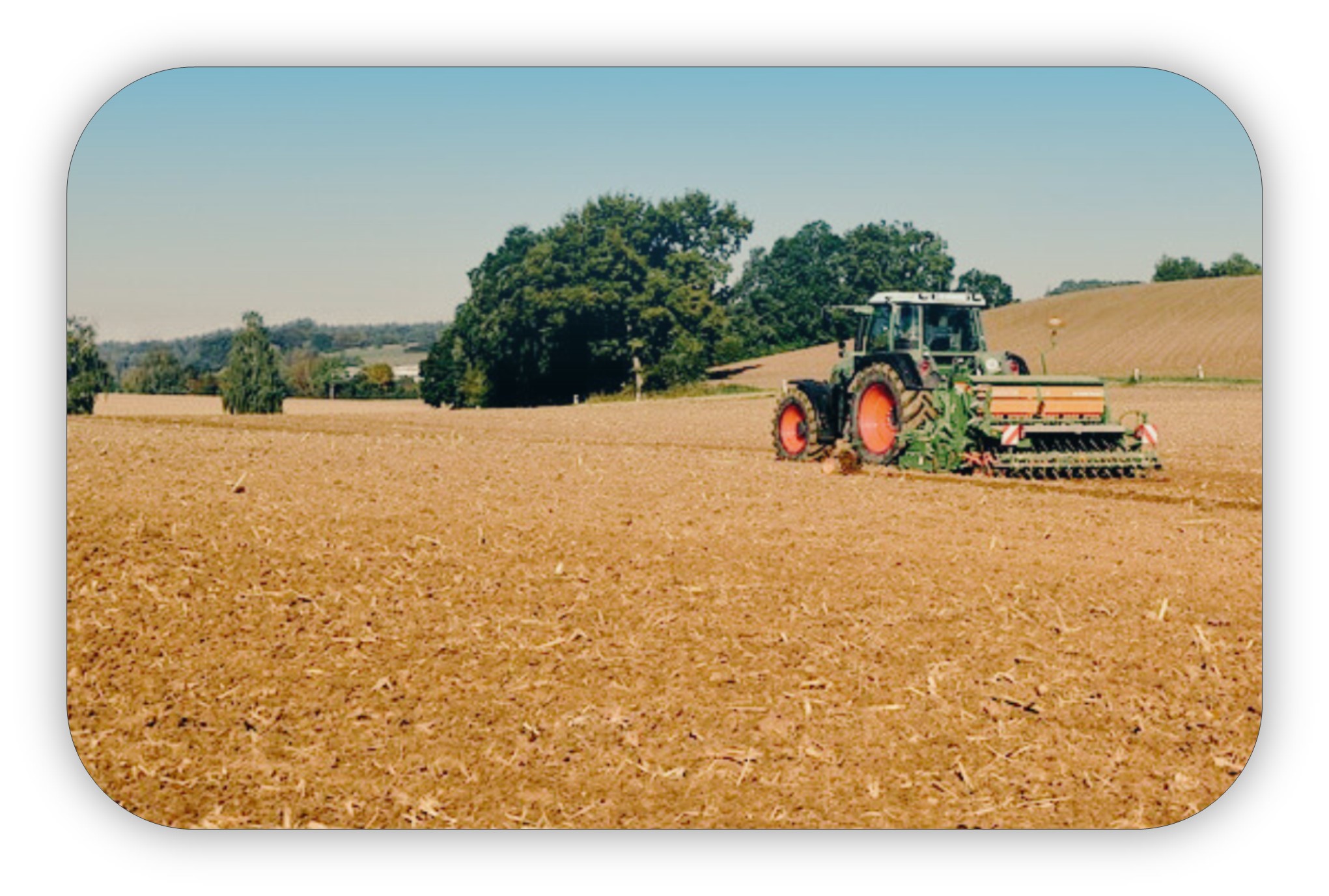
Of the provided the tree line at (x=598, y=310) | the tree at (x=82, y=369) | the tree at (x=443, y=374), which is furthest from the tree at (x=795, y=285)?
the tree at (x=82, y=369)

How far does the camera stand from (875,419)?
62.6 ft

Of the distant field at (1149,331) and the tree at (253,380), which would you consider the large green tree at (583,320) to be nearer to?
the distant field at (1149,331)

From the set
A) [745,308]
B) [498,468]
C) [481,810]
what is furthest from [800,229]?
[481,810]

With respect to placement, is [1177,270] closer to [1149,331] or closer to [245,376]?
[1149,331]

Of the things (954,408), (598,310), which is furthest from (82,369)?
(598,310)

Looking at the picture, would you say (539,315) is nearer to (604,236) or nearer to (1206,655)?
(604,236)

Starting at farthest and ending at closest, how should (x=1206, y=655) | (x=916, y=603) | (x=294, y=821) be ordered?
(x=916, y=603) → (x=1206, y=655) → (x=294, y=821)

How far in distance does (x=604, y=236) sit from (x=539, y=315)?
196 inches

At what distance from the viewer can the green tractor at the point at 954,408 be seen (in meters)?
17.3

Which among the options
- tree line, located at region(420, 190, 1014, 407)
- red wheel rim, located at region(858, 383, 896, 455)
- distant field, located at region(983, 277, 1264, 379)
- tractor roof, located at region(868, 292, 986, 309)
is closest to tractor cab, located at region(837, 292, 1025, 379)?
tractor roof, located at region(868, 292, 986, 309)

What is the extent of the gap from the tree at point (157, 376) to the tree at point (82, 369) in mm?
363

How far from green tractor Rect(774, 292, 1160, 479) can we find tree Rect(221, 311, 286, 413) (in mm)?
16587

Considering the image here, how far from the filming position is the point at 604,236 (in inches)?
2132

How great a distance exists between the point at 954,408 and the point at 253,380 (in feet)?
70.4
